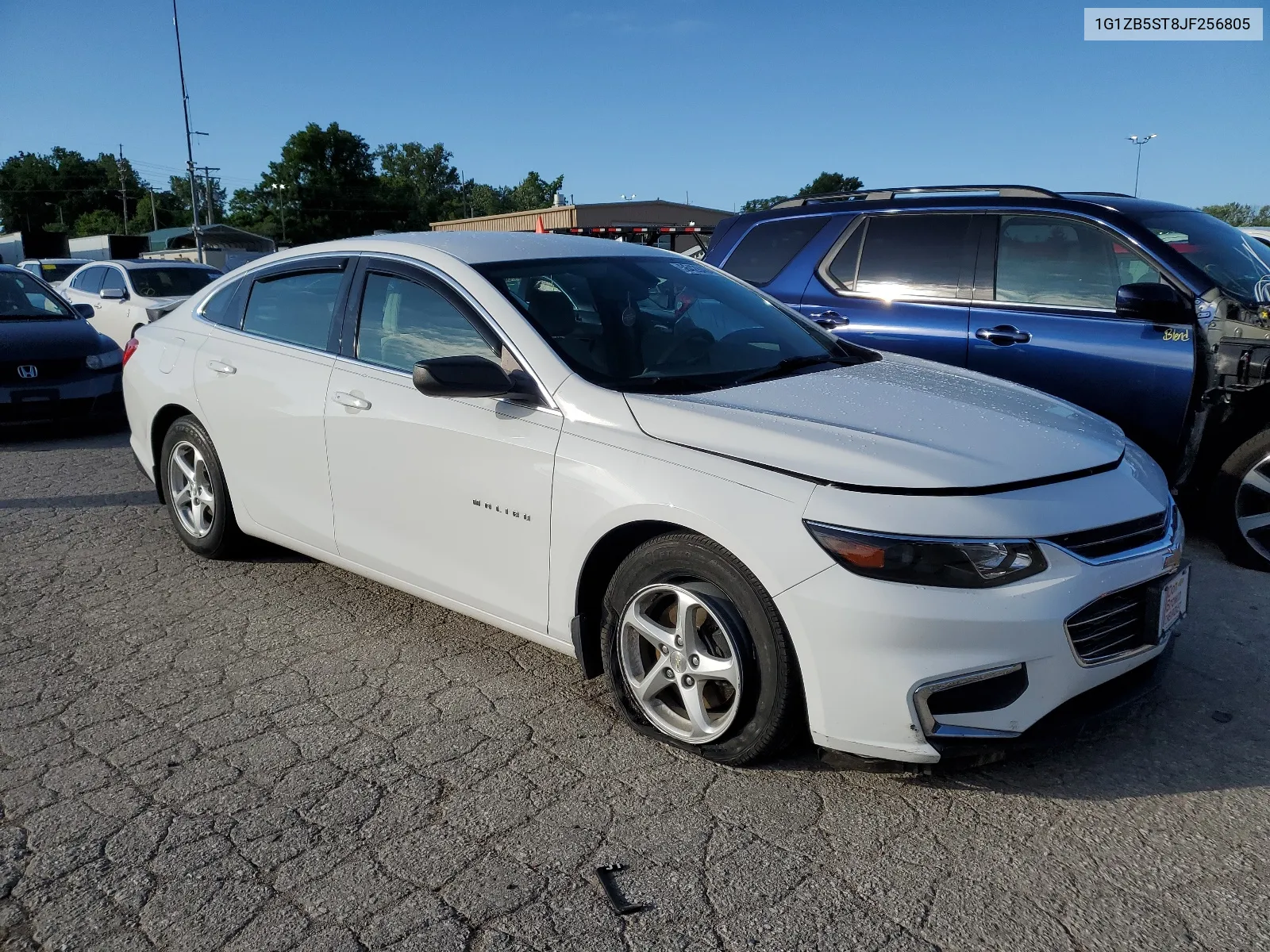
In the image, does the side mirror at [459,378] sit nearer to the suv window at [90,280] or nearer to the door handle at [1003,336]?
the door handle at [1003,336]

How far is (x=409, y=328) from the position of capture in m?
3.96

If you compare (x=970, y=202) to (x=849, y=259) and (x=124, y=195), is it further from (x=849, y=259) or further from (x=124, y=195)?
(x=124, y=195)

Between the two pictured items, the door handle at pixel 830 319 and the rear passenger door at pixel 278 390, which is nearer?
the rear passenger door at pixel 278 390

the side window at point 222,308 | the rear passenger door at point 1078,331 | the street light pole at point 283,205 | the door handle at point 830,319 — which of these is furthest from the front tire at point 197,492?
the street light pole at point 283,205

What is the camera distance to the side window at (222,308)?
4.85 metres

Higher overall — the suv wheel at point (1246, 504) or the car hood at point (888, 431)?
the car hood at point (888, 431)

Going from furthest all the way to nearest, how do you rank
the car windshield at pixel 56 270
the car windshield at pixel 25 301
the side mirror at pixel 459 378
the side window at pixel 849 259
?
1. the car windshield at pixel 56 270
2. the car windshield at pixel 25 301
3. the side window at pixel 849 259
4. the side mirror at pixel 459 378

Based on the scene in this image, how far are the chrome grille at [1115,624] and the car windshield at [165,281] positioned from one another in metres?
13.5

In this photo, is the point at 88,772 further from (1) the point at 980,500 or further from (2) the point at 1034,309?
(2) the point at 1034,309

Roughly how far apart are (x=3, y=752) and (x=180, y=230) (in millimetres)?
54114

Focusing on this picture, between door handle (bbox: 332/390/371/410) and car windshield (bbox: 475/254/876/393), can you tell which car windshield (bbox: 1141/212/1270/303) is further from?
door handle (bbox: 332/390/371/410)

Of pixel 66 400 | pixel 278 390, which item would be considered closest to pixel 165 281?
pixel 66 400

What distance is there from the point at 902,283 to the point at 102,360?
7070 millimetres

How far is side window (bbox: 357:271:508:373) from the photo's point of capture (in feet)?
12.2
